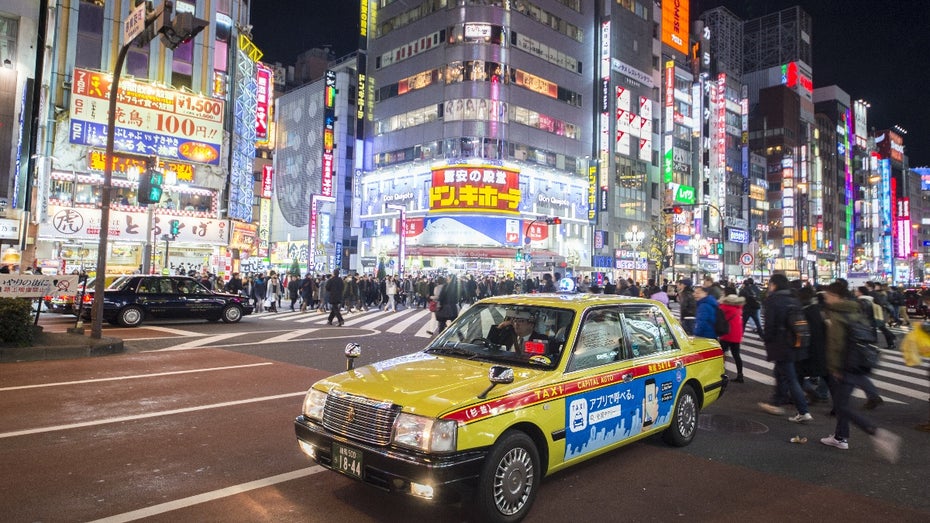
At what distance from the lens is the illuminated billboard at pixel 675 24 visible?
204ft

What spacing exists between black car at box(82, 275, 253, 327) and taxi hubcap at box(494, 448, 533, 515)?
47.8 feet

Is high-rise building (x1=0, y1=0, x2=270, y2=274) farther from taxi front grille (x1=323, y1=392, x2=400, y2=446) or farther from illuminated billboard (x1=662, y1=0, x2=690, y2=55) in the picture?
illuminated billboard (x1=662, y1=0, x2=690, y2=55)

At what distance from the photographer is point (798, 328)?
650cm

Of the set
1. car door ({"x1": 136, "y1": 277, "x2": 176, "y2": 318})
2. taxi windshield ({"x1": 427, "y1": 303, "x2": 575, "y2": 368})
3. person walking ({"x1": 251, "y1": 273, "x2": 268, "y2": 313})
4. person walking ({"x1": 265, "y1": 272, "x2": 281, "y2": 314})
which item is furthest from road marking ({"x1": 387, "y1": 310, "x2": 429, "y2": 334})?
taxi windshield ({"x1": 427, "y1": 303, "x2": 575, "y2": 368})

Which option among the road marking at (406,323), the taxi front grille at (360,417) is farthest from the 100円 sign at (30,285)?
the taxi front grille at (360,417)

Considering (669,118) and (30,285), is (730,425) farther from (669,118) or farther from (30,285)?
(669,118)

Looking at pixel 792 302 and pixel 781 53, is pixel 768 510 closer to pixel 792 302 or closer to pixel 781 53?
pixel 792 302

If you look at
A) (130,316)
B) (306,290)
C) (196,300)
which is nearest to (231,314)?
(196,300)

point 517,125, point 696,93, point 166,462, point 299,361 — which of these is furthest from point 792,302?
point 696,93

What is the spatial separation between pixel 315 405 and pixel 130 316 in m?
13.7

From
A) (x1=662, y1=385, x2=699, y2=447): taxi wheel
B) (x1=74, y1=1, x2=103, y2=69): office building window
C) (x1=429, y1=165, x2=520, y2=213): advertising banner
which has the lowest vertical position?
(x1=662, y1=385, x2=699, y2=447): taxi wheel

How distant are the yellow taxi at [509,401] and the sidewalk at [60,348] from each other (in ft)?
26.2

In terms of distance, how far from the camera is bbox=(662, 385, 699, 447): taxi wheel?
17.7ft

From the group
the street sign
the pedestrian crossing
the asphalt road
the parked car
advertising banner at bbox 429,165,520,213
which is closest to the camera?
the asphalt road
